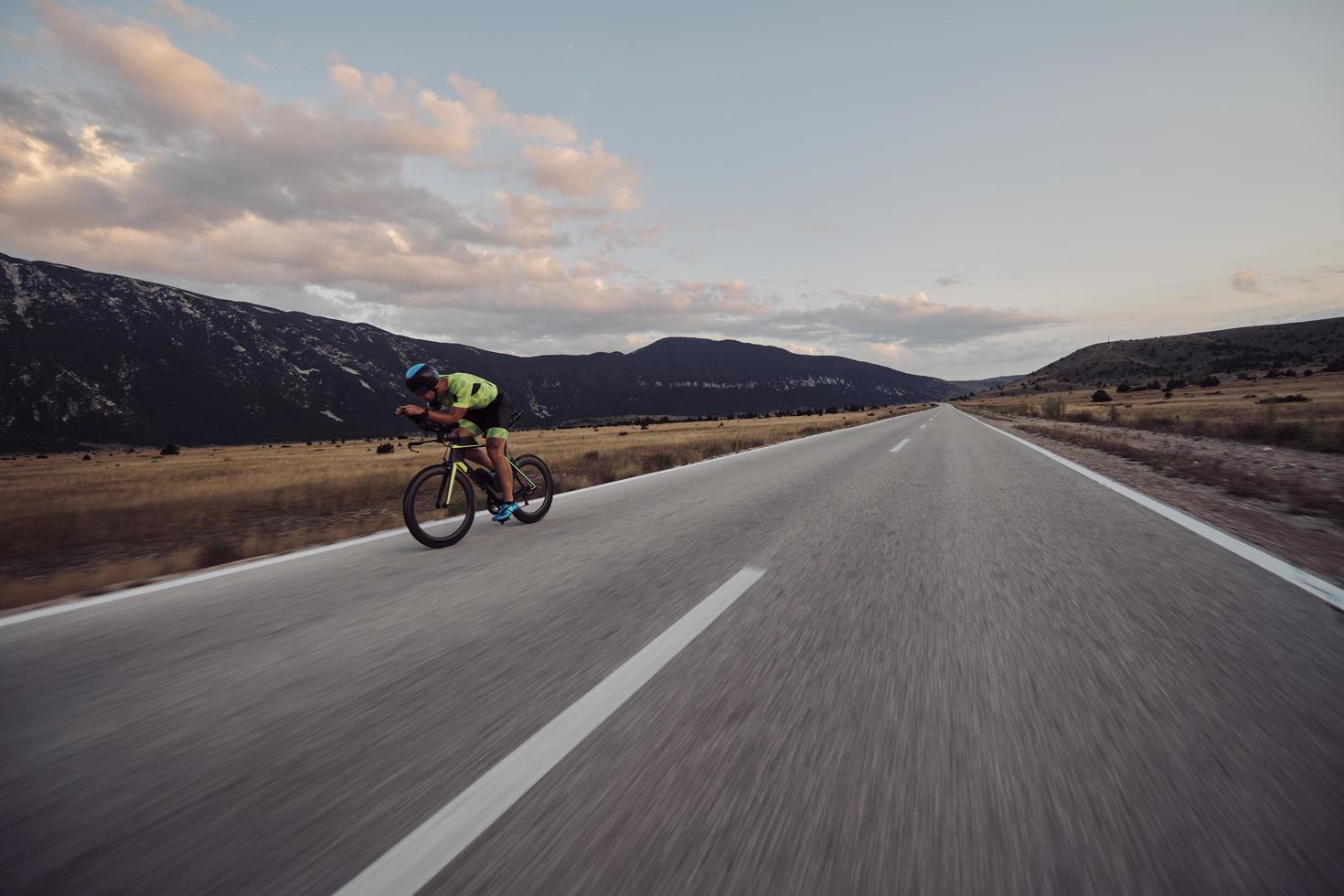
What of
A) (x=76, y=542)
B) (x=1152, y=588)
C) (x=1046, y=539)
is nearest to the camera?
(x=1152, y=588)

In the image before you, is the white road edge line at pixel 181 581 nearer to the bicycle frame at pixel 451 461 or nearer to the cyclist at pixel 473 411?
the bicycle frame at pixel 451 461

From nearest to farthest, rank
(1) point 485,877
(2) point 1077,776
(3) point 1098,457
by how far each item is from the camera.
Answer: (1) point 485,877
(2) point 1077,776
(3) point 1098,457

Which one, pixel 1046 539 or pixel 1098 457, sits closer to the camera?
pixel 1046 539

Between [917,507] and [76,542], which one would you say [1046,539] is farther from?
[76,542]

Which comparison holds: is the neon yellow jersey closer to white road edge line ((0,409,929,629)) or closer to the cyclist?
the cyclist

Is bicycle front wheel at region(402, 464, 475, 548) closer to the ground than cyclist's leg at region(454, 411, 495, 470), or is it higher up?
closer to the ground

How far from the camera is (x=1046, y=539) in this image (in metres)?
4.88

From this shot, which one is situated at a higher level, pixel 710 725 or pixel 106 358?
pixel 106 358

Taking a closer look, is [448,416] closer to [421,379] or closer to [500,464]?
[421,379]

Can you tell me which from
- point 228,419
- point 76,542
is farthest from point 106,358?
point 76,542

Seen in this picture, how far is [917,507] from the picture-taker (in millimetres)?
6555

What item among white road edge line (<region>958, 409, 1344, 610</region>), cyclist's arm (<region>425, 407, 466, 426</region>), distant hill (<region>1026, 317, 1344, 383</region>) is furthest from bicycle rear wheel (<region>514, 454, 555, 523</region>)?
distant hill (<region>1026, 317, 1344, 383</region>)

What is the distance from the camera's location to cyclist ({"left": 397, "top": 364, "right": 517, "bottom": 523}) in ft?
18.7

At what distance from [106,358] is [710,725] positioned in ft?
922
